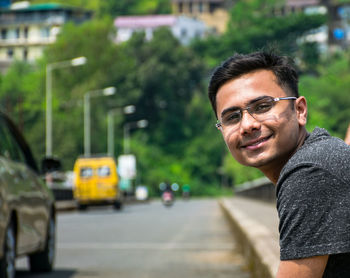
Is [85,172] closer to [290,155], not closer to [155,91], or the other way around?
[290,155]

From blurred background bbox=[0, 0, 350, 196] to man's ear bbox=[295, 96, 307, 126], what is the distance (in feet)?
245

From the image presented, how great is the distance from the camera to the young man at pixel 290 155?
2.45 metres

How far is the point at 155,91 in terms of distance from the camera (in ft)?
356

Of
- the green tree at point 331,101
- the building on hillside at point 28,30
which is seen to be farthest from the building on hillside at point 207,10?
the green tree at point 331,101

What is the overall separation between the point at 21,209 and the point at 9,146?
731 millimetres

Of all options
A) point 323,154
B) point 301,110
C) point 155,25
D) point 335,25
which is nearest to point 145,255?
point 301,110

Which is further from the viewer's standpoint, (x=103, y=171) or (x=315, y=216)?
(x=103, y=171)

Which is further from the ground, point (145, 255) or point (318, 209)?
point (318, 209)

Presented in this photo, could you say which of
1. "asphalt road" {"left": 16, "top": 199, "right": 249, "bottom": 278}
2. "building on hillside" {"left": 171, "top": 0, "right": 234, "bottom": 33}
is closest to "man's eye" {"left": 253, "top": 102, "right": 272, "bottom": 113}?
"asphalt road" {"left": 16, "top": 199, "right": 249, "bottom": 278}

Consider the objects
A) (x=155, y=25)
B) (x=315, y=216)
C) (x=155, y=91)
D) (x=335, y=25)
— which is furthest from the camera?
(x=155, y=25)

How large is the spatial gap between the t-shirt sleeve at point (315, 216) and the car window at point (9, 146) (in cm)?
647

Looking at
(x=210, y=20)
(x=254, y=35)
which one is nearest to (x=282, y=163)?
(x=254, y=35)

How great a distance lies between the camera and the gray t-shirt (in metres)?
2.44

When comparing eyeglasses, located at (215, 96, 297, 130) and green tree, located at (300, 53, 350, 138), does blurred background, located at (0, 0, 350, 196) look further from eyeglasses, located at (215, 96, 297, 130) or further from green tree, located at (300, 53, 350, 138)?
eyeglasses, located at (215, 96, 297, 130)
